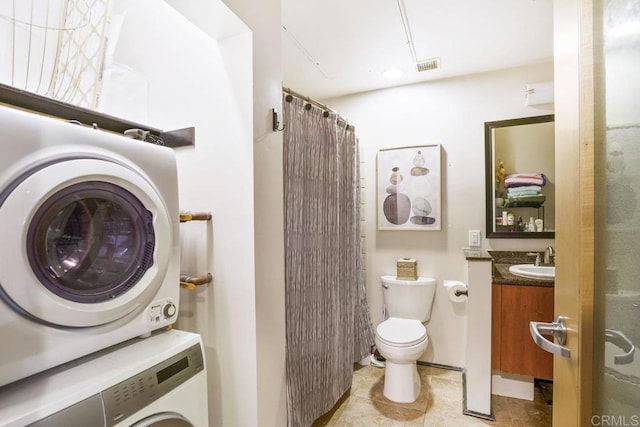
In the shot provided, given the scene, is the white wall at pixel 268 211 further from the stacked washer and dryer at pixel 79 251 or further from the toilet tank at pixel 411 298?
the toilet tank at pixel 411 298

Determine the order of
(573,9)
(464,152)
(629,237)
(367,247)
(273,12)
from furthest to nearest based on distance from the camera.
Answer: (367,247)
(464,152)
(273,12)
(573,9)
(629,237)

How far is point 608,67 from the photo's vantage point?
60 cm

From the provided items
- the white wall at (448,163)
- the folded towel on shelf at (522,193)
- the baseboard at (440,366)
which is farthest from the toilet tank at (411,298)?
the folded towel on shelf at (522,193)

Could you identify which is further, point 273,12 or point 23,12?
point 273,12

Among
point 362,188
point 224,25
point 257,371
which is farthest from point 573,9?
point 362,188

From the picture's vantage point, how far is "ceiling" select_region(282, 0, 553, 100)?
1.65 metres

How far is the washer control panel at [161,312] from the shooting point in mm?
973

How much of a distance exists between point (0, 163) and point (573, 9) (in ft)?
4.58

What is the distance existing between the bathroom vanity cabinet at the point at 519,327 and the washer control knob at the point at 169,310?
1.85 metres

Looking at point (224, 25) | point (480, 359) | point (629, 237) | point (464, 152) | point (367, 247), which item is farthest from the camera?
point (367, 247)

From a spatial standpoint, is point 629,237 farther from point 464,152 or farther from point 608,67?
point 464,152

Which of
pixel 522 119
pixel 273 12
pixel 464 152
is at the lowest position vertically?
pixel 464 152

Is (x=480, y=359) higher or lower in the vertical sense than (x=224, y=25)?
lower

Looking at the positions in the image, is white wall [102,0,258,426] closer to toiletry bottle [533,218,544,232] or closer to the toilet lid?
the toilet lid
